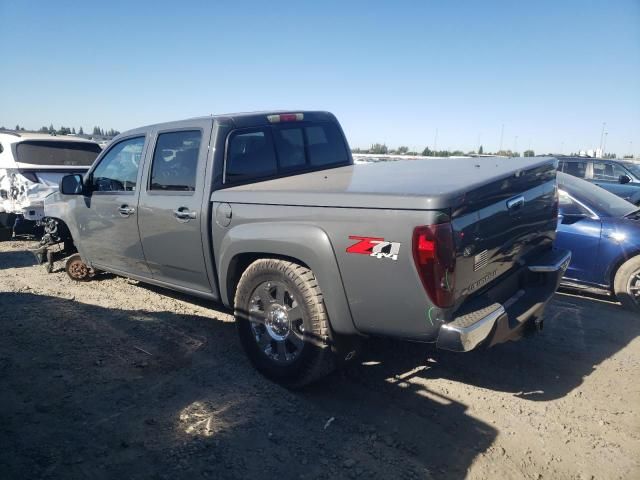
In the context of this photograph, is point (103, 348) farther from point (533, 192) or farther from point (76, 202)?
point (533, 192)

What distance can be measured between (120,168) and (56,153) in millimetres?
4570

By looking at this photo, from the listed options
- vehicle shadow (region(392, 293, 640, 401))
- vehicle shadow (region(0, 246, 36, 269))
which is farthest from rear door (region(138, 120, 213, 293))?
vehicle shadow (region(0, 246, 36, 269))

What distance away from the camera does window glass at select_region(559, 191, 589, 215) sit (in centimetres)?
561

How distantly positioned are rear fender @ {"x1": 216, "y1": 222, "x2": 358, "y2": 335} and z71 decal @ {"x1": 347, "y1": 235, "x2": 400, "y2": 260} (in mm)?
190

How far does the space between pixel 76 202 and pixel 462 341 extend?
462 centimetres

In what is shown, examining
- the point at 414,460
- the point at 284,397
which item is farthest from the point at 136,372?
the point at 414,460

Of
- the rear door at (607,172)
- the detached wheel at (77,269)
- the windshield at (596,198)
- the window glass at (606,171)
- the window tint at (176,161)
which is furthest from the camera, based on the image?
the window glass at (606,171)

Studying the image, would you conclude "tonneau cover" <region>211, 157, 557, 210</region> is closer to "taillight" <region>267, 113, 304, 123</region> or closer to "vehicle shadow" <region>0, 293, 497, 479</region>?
"taillight" <region>267, 113, 304, 123</region>

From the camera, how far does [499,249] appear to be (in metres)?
2.97

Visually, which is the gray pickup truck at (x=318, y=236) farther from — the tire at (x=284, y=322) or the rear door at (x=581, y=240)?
the rear door at (x=581, y=240)

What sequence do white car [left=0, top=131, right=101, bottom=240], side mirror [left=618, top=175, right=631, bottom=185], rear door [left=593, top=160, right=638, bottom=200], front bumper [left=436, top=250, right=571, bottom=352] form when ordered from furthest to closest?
rear door [left=593, top=160, right=638, bottom=200] → side mirror [left=618, top=175, right=631, bottom=185] → white car [left=0, top=131, right=101, bottom=240] → front bumper [left=436, top=250, right=571, bottom=352]

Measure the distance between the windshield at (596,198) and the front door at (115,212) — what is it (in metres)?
5.11

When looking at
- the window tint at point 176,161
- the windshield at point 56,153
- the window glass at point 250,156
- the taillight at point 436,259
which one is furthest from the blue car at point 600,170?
the windshield at point 56,153

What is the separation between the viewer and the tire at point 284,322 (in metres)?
3.08
